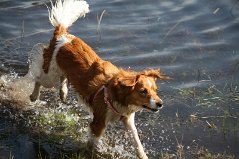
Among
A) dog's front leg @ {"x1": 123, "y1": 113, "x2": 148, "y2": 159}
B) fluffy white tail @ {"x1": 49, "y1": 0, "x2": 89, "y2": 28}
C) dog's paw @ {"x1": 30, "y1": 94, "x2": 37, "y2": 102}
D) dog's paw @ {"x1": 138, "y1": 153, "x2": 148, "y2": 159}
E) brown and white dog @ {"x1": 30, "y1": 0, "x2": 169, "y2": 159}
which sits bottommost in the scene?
dog's paw @ {"x1": 138, "y1": 153, "x2": 148, "y2": 159}

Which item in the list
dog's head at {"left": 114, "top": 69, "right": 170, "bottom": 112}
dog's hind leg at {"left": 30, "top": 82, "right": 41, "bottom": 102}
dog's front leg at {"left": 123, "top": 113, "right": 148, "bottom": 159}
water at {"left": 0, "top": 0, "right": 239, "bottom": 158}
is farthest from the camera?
dog's hind leg at {"left": 30, "top": 82, "right": 41, "bottom": 102}

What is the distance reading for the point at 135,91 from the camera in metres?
5.50

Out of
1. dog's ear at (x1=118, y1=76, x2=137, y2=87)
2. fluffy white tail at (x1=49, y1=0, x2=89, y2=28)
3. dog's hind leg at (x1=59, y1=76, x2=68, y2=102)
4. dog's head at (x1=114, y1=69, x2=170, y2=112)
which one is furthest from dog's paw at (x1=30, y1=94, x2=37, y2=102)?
dog's ear at (x1=118, y1=76, x2=137, y2=87)

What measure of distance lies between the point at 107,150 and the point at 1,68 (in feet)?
10.2

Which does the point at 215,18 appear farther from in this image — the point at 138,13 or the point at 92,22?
the point at 92,22

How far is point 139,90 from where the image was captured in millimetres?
5453

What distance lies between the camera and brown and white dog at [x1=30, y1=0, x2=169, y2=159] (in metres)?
5.53

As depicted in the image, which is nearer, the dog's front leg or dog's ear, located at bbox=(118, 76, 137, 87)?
dog's ear, located at bbox=(118, 76, 137, 87)

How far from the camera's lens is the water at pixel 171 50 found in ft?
22.7

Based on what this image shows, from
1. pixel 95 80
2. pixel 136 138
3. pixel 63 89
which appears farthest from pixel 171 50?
pixel 136 138

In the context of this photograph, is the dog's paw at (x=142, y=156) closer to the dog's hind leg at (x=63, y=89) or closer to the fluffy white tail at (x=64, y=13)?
the dog's hind leg at (x=63, y=89)

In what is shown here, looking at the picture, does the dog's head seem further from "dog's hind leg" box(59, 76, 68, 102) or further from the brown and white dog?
Answer: "dog's hind leg" box(59, 76, 68, 102)

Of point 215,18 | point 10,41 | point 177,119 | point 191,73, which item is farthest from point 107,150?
point 215,18

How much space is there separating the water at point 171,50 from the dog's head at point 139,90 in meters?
1.20
